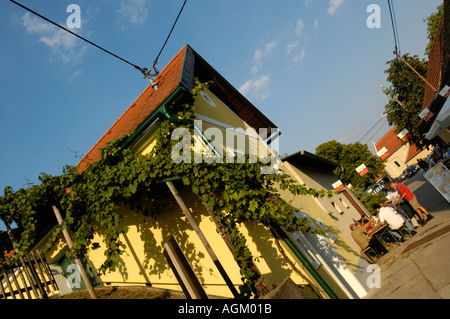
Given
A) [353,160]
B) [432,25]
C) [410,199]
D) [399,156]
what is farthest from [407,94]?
[399,156]

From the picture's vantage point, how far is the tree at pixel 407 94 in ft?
62.1

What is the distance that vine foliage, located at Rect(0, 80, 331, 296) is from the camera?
121 inches

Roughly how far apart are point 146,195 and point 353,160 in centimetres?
3639

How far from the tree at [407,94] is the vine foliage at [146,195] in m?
21.8

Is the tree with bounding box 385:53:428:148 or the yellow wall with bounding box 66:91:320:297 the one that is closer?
the yellow wall with bounding box 66:91:320:297

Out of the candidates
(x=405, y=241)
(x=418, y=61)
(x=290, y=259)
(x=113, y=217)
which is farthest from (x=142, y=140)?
(x=418, y=61)

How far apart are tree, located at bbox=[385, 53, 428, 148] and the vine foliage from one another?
71.6 ft

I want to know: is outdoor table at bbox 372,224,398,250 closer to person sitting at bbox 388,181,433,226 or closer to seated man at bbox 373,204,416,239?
seated man at bbox 373,204,416,239

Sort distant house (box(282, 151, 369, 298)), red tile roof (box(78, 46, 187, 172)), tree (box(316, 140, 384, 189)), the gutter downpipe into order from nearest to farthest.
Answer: the gutter downpipe < distant house (box(282, 151, 369, 298)) < red tile roof (box(78, 46, 187, 172)) < tree (box(316, 140, 384, 189))

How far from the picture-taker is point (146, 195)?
373 centimetres

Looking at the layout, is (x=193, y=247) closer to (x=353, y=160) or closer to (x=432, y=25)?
(x=432, y=25)

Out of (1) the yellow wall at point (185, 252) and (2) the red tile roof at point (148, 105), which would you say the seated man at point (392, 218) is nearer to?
(1) the yellow wall at point (185, 252)

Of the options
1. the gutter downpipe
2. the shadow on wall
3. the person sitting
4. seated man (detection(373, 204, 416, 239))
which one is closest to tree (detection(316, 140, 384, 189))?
the person sitting
